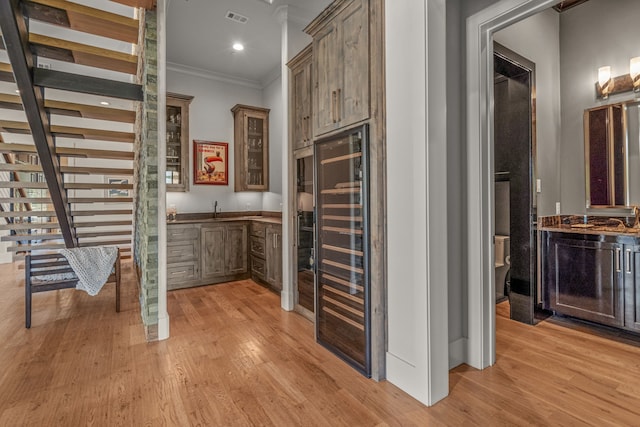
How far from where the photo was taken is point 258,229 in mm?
4297

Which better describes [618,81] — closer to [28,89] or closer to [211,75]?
[211,75]

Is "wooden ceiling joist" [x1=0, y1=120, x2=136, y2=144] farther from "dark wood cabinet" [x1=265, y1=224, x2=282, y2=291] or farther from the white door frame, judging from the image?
the white door frame

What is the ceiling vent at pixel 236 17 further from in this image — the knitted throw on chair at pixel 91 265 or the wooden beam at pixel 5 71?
the knitted throw on chair at pixel 91 265

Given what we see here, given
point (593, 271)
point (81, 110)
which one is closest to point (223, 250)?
point (81, 110)

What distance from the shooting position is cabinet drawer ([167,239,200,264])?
4094 millimetres

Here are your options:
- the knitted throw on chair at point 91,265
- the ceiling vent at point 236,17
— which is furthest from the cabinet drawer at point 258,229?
the ceiling vent at point 236,17

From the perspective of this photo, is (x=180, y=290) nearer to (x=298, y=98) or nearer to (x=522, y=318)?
(x=298, y=98)

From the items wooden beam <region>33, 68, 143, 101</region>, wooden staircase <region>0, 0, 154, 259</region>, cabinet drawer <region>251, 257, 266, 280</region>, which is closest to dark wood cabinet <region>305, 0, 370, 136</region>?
wooden staircase <region>0, 0, 154, 259</region>

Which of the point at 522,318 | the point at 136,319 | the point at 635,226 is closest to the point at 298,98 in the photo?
the point at 136,319

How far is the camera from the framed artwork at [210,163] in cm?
480

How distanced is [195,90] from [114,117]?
1628 mm

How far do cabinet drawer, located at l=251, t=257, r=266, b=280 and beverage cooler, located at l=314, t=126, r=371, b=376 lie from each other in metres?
1.74

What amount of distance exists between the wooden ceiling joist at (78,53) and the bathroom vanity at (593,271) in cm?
445

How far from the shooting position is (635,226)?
290 cm
